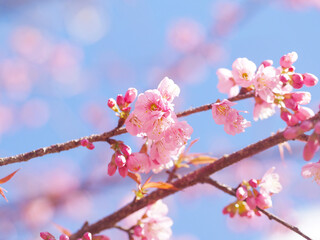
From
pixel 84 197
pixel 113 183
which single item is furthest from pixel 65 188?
pixel 113 183

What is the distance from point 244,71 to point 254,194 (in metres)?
0.61

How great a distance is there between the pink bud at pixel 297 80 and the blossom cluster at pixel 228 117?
271 millimetres

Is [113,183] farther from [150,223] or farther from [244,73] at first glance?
[244,73]

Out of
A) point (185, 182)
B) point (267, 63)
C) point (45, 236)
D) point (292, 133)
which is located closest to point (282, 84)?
point (267, 63)

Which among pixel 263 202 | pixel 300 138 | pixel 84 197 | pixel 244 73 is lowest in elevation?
pixel 263 202

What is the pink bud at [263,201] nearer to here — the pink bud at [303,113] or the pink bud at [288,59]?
the pink bud at [303,113]

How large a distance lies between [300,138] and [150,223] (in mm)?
972

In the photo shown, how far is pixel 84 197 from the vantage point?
6.36 meters

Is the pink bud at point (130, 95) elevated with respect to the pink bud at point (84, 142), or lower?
elevated

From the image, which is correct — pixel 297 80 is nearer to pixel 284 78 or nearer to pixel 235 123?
pixel 284 78

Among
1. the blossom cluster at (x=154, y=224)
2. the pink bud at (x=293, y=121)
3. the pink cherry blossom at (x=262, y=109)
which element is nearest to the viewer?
the pink bud at (x=293, y=121)

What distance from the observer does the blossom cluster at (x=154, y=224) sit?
198cm

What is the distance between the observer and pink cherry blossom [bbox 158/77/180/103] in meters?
1.53

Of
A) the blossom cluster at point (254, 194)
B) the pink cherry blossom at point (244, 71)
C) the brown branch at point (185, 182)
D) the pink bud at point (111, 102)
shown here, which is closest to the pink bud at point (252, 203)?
the blossom cluster at point (254, 194)
